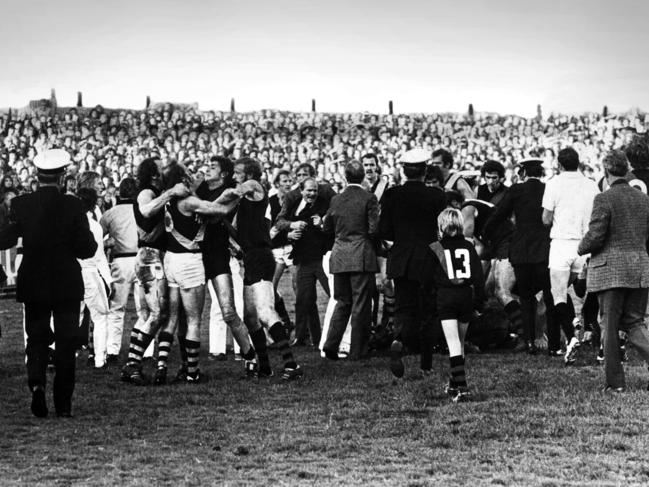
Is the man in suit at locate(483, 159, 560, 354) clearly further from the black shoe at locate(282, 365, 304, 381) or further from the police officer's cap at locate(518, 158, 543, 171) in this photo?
the black shoe at locate(282, 365, 304, 381)

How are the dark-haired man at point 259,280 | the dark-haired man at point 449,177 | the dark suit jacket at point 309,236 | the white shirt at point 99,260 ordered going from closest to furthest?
the dark-haired man at point 259,280
the white shirt at point 99,260
the dark-haired man at point 449,177
the dark suit jacket at point 309,236

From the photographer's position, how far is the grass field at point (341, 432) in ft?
25.6

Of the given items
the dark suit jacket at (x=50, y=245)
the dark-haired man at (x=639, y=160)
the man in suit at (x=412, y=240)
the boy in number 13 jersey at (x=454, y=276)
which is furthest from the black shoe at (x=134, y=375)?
the dark-haired man at (x=639, y=160)

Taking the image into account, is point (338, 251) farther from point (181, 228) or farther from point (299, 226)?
point (181, 228)

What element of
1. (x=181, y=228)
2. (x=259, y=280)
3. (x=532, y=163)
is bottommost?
(x=259, y=280)

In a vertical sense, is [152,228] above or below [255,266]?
above

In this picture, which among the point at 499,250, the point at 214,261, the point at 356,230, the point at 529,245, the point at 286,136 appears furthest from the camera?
the point at 286,136

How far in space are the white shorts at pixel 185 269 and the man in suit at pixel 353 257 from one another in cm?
206

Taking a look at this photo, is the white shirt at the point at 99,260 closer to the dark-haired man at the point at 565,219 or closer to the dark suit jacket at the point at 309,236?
the dark suit jacket at the point at 309,236

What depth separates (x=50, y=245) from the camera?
10.1 m

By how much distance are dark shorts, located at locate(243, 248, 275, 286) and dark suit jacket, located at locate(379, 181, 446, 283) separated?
3.78 feet

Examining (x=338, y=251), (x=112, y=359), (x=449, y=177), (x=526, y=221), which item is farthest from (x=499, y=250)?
(x=112, y=359)

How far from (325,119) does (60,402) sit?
151ft

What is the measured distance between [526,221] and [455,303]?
9.24 ft
